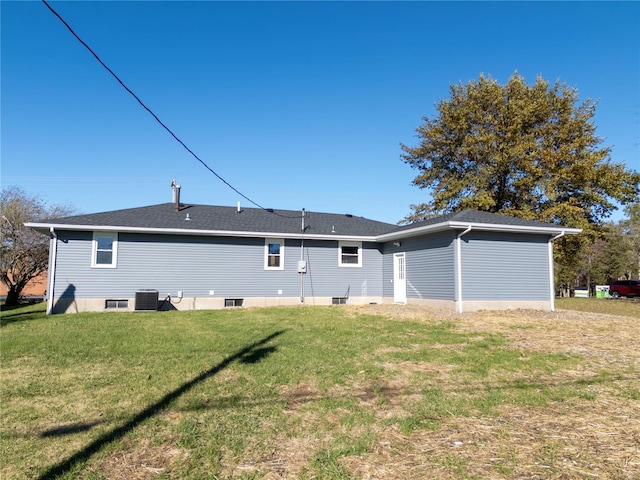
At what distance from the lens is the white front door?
1595cm

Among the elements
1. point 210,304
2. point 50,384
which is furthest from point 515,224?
point 50,384

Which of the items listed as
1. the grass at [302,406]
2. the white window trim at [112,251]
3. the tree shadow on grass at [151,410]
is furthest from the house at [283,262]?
the tree shadow on grass at [151,410]

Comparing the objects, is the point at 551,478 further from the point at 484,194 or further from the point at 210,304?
the point at 484,194

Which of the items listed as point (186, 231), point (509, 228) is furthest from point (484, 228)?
point (186, 231)

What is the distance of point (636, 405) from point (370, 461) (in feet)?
10.8

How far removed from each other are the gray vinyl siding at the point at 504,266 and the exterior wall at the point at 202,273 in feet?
16.0

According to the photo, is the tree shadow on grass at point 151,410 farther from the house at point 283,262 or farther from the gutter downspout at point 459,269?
the house at point 283,262

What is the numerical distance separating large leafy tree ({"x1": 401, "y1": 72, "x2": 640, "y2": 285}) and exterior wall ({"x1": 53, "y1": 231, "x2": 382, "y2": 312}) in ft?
35.2

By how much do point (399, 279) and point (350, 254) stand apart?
2.37m

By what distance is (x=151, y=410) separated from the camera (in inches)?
166

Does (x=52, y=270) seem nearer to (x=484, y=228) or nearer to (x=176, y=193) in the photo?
(x=176, y=193)

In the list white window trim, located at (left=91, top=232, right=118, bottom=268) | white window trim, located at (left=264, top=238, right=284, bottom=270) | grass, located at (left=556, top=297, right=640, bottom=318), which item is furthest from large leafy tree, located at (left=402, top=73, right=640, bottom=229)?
white window trim, located at (left=91, top=232, right=118, bottom=268)

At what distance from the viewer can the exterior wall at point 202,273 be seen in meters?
13.9

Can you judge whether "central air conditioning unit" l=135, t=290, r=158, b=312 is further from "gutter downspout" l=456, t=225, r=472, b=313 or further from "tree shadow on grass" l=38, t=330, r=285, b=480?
"gutter downspout" l=456, t=225, r=472, b=313
